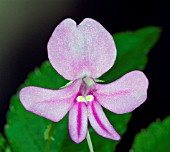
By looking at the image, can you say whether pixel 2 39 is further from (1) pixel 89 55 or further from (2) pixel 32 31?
(1) pixel 89 55

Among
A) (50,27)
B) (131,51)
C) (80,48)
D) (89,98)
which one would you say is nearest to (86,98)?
(89,98)

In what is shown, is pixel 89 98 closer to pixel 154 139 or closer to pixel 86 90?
pixel 86 90

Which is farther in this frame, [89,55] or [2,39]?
[2,39]

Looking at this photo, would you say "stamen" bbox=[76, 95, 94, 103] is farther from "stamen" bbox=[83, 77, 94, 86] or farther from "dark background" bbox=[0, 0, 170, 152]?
"dark background" bbox=[0, 0, 170, 152]

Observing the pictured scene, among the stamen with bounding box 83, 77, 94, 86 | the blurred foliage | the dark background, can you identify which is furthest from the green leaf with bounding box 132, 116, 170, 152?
the dark background

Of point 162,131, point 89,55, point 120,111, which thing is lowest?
point 162,131

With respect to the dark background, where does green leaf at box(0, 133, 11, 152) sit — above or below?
above

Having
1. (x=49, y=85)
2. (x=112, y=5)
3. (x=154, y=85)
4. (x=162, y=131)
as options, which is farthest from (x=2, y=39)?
(x=162, y=131)
